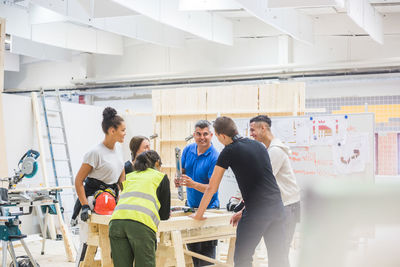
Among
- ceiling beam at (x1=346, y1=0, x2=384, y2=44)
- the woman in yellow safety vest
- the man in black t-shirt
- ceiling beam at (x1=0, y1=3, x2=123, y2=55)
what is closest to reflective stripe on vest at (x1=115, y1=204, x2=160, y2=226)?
the woman in yellow safety vest

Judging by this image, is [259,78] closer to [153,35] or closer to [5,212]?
[153,35]

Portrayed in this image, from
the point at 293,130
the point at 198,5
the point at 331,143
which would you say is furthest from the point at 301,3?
the point at 331,143

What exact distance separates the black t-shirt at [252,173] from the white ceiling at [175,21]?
4048 millimetres

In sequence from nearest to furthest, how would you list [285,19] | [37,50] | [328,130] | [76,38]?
[328,130] < [285,19] < [76,38] < [37,50]

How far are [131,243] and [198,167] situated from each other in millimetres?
1230

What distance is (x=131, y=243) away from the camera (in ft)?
10.8

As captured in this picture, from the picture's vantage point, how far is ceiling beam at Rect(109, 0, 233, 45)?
7.72 m

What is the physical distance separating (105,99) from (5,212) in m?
7.38

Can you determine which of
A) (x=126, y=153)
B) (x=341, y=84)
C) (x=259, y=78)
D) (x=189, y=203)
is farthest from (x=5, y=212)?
(x=341, y=84)

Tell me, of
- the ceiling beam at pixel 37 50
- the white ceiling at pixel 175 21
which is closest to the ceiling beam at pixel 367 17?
the white ceiling at pixel 175 21

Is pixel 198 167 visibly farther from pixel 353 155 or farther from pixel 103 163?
pixel 353 155

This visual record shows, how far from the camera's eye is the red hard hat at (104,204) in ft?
12.9

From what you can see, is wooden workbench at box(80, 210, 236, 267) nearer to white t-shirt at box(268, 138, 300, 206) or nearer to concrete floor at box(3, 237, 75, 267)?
white t-shirt at box(268, 138, 300, 206)

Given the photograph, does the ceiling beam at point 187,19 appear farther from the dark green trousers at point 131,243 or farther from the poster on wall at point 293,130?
the dark green trousers at point 131,243
